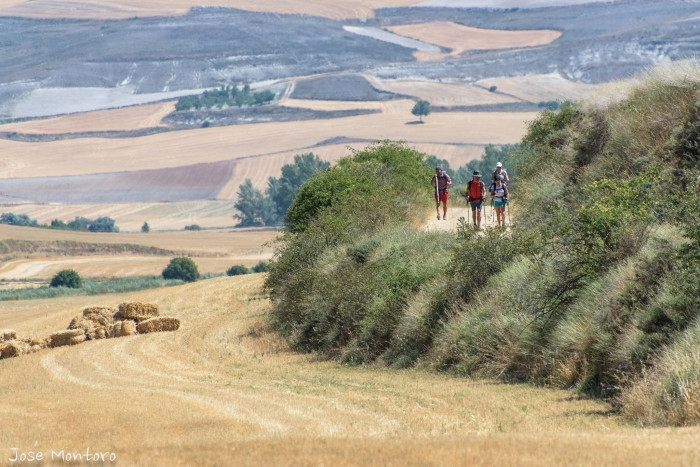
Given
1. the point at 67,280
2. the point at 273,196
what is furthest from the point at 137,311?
the point at 273,196

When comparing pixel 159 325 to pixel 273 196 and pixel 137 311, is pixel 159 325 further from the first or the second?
pixel 273 196

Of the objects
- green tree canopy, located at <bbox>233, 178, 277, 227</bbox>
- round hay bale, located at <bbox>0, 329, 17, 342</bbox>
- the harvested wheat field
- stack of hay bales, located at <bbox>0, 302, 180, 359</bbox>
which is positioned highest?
the harvested wheat field

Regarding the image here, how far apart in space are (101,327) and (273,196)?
138 m

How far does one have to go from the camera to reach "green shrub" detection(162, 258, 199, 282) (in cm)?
9575

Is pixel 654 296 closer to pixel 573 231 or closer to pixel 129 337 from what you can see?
pixel 573 231

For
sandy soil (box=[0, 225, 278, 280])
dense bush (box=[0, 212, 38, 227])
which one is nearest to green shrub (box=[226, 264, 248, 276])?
sandy soil (box=[0, 225, 278, 280])

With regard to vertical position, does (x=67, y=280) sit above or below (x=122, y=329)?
below

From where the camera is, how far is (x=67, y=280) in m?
86.7

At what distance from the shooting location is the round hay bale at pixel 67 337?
31094mm

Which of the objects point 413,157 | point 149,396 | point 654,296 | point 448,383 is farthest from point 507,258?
point 413,157

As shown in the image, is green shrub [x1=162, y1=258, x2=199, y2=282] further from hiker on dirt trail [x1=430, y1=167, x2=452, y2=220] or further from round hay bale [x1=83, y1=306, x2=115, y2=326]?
hiker on dirt trail [x1=430, y1=167, x2=452, y2=220]

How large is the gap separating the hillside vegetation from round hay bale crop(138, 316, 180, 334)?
330 cm

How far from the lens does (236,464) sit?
9820 millimetres

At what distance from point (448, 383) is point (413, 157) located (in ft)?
106
